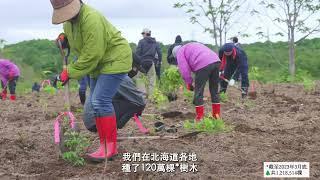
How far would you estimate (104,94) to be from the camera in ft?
17.7

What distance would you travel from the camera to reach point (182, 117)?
876 centimetres

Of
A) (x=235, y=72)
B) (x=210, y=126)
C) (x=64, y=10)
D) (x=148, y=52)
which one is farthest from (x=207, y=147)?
(x=148, y=52)

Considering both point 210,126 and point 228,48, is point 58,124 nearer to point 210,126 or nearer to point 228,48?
point 210,126

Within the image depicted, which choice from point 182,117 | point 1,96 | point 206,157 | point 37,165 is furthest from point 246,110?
point 1,96

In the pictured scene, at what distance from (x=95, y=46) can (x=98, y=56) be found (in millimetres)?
103

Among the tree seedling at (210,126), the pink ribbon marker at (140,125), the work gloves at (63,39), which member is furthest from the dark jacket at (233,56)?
the work gloves at (63,39)

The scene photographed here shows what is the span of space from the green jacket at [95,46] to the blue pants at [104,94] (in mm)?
67

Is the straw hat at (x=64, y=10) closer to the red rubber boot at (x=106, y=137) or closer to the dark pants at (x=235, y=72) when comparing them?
the red rubber boot at (x=106, y=137)

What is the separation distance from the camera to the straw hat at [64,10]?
5180 mm

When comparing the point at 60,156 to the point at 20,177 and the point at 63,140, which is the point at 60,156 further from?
the point at 20,177

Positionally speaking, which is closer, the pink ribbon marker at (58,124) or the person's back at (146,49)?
the pink ribbon marker at (58,124)

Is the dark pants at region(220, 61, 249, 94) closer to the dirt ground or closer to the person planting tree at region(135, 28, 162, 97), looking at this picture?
the person planting tree at region(135, 28, 162, 97)

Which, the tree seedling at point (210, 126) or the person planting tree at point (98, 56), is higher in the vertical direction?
the person planting tree at point (98, 56)

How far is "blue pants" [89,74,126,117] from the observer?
538 centimetres
